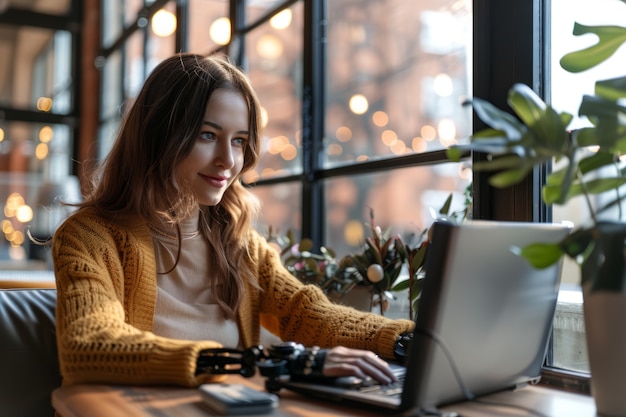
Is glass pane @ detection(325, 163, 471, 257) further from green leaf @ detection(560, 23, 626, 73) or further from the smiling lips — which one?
green leaf @ detection(560, 23, 626, 73)

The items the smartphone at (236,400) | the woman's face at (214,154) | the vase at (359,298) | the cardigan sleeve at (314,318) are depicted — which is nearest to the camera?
the smartphone at (236,400)

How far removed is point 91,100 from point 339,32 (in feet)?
13.2

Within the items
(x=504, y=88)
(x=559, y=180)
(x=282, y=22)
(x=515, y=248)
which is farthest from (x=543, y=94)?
(x=282, y=22)

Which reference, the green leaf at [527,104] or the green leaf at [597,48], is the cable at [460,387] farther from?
the green leaf at [597,48]

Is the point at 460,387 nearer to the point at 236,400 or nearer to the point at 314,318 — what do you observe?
the point at 236,400

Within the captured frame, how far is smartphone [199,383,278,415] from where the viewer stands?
1012 mm

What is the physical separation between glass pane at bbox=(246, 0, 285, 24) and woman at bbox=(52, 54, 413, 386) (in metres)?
1.40

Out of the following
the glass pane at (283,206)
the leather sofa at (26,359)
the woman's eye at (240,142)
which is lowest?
the leather sofa at (26,359)

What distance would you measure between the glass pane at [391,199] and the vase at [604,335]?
0.84 meters

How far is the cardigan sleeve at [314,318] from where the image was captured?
1494 mm

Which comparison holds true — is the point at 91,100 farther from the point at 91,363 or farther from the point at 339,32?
the point at 91,363

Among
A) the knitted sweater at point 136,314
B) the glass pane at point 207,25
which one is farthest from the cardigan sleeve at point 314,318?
the glass pane at point 207,25

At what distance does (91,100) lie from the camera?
6.19 meters

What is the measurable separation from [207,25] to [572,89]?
9.05 feet
